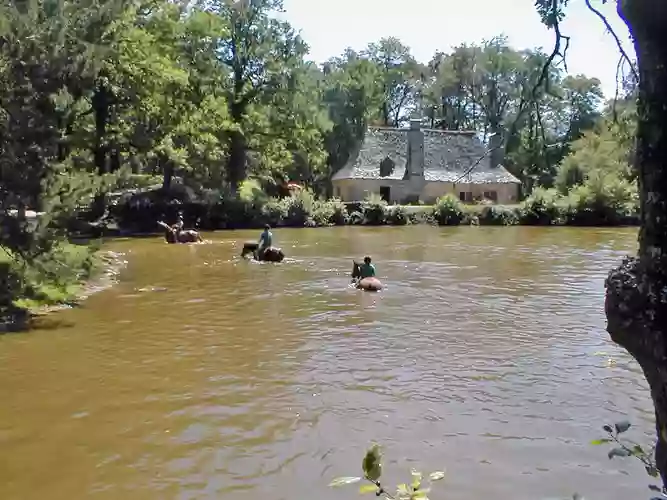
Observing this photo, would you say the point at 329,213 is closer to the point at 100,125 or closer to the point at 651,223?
the point at 100,125

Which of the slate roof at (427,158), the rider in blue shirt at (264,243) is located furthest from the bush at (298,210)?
the rider in blue shirt at (264,243)

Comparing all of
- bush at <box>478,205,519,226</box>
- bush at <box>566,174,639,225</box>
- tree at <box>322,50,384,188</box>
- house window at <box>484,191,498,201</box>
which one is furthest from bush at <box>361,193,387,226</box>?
tree at <box>322,50,384,188</box>

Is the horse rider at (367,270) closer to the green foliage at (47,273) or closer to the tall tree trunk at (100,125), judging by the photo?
the green foliage at (47,273)

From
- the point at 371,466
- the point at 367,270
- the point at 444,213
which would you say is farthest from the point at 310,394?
the point at 444,213

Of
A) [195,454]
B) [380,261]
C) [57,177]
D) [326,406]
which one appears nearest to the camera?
[195,454]

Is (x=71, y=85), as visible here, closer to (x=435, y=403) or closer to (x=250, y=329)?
(x=250, y=329)

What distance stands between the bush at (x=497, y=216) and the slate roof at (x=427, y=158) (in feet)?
31.8

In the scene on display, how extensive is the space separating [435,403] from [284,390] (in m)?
2.39

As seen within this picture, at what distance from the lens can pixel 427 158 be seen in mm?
70812

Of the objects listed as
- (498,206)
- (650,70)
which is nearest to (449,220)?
(498,206)

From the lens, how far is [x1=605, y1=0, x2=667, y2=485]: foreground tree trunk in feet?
8.61

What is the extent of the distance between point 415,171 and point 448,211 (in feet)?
41.6

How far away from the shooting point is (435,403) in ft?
35.0

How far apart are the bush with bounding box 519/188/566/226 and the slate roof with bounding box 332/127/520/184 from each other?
9651 mm
